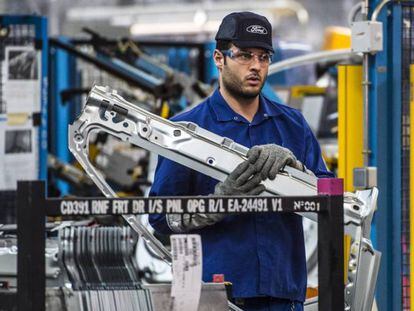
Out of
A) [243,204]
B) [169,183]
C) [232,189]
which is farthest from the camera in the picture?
[169,183]

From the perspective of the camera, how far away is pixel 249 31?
499 cm

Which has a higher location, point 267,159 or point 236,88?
point 236,88

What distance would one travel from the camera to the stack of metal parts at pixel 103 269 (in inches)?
149

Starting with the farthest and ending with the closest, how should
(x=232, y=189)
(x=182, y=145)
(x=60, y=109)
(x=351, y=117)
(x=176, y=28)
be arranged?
(x=176, y=28) < (x=60, y=109) < (x=351, y=117) < (x=182, y=145) < (x=232, y=189)

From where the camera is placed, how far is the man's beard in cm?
505

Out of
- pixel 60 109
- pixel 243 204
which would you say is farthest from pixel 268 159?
pixel 60 109

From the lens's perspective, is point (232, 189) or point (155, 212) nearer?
point (155, 212)

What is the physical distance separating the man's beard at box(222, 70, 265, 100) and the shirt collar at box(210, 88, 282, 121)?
51 mm

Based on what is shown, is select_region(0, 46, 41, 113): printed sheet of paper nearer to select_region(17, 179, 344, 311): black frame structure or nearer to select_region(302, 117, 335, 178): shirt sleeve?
select_region(302, 117, 335, 178): shirt sleeve

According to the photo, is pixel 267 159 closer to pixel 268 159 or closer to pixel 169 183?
pixel 268 159

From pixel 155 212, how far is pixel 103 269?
0.89 ft

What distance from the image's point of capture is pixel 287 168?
188 inches

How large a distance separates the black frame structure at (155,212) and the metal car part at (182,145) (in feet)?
2.65

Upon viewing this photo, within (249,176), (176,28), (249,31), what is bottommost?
(249,176)
